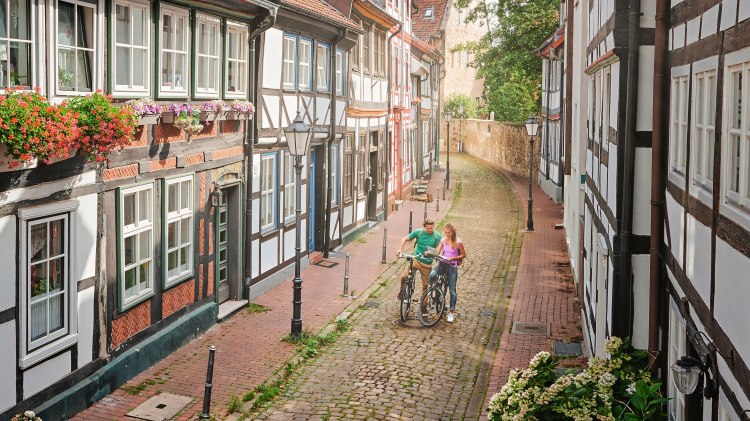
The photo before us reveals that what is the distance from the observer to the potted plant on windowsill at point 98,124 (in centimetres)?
944

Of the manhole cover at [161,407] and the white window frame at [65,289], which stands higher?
the white window frame at [65,289]

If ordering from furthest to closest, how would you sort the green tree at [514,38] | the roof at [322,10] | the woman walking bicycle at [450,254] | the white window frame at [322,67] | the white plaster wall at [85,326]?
the green tree at [514,38] < the white window frame at [322,67] < the roof at [322,10] < the woman walking bicycle at [450,254] < the white plaster wall at [85,326]

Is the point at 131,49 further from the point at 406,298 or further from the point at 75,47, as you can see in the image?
the point at 406,298

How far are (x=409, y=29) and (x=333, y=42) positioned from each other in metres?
16.4

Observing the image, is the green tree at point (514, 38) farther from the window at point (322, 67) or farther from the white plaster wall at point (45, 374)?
the white plaster wall at point (45, 374)

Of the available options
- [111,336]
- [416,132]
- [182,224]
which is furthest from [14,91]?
[416,132]

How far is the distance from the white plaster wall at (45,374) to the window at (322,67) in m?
10.8

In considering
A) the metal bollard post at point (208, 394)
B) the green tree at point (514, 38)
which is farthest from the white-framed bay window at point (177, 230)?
the green tree at point (514, 38)

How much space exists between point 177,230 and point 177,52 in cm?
256

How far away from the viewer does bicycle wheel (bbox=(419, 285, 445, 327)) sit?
48.9ft

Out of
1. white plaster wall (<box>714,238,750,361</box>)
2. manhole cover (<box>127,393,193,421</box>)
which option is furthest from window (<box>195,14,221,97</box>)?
white plaster wall (<box>714,238,750,361</box>)

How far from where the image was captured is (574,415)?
722cm

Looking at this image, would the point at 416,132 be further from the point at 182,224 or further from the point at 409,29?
the point at 182,224

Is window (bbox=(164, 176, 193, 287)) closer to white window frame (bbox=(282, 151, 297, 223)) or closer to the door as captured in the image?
the door
